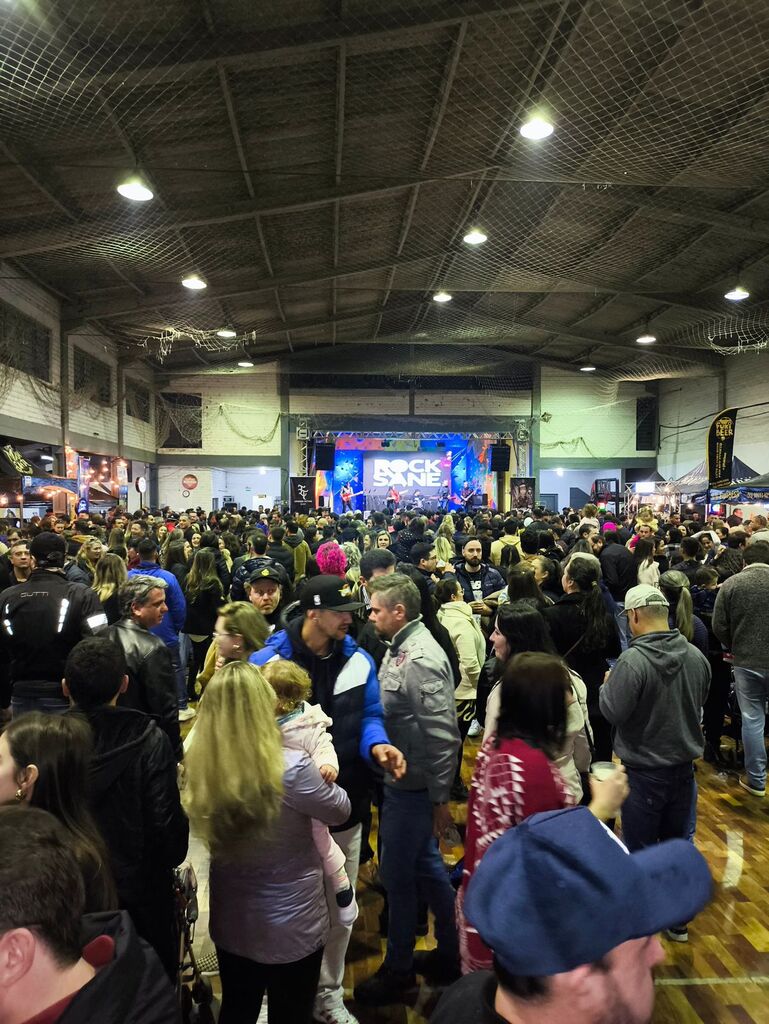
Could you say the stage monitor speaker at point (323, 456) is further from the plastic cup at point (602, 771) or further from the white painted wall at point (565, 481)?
the plastic cup at point (602, 771)

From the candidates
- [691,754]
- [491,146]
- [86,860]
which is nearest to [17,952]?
[86,860]

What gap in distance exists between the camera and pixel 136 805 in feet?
6.10

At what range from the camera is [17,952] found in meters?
0.99

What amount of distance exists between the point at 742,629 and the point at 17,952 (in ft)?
13.7

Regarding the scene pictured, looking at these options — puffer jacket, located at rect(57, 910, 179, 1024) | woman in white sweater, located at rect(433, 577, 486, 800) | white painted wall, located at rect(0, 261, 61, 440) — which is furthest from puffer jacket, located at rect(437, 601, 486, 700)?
white painted wall, located at rect(0, 261, 61, 440)

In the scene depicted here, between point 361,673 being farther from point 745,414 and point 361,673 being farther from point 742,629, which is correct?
point 745,414

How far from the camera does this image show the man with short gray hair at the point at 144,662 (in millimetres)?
2795

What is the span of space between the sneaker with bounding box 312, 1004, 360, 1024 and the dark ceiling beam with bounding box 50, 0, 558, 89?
602cm

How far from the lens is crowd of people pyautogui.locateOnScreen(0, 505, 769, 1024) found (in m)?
0.75

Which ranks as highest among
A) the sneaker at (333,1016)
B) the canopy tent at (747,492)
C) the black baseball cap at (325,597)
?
the canopy tent at (747,492)

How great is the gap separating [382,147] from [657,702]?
6.68 metres

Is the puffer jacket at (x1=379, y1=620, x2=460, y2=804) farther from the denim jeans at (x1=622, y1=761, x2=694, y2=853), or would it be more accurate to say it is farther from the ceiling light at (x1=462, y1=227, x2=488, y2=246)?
the ceiling light at (x1=462, y1=227, x2=488, y2=246)

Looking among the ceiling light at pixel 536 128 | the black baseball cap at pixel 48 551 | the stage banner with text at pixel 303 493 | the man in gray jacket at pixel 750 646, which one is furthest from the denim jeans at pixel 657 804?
the stage banner with text at pixel 303 493

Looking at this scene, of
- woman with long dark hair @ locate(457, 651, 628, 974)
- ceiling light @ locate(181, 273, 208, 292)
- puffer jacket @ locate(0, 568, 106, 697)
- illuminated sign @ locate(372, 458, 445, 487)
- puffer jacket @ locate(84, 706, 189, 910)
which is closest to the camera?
woman with long dark hair @ locate(457, 651, 628, 974)
